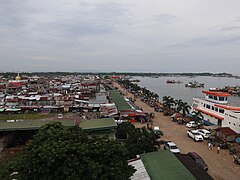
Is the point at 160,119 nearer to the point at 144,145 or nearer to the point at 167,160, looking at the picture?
the point at 144,145

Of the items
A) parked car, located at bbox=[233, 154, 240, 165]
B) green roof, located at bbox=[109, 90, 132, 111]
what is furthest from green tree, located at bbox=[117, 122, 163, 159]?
green roof, located at bbox=[109, 90, 132, 111]

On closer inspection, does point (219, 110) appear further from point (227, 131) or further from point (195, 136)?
point (195, 136)

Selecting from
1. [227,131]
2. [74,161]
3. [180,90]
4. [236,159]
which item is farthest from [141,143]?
[180,90]

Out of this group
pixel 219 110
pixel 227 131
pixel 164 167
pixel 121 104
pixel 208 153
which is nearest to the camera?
pixel 164 167

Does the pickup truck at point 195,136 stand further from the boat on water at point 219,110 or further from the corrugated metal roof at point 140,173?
the corrugated metal roof at point 140,173

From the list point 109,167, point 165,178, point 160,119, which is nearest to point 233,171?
point 165,178

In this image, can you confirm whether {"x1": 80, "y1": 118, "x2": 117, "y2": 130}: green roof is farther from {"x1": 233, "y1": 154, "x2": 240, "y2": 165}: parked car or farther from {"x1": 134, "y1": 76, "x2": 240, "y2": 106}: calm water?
{"x1": 134, "y1": 76, "x2": 240, "y2": 106}: calm water

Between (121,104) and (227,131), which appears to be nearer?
(227,131)

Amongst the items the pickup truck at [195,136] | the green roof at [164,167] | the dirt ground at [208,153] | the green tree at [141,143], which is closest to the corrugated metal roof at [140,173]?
the green roof at [164,167]
